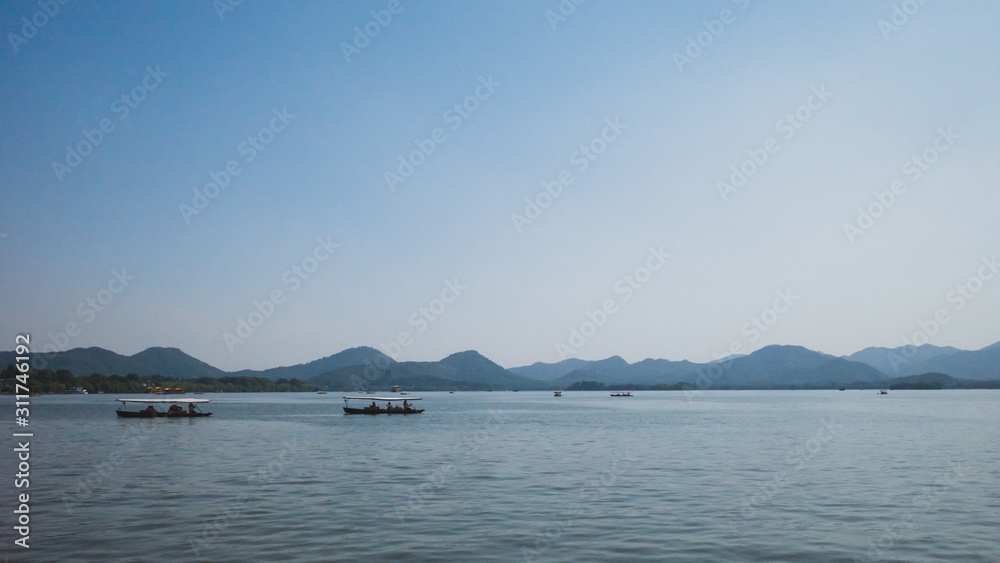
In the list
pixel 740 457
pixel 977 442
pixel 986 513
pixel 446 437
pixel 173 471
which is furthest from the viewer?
pixel 446 437

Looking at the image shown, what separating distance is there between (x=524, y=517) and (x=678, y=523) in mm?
5819

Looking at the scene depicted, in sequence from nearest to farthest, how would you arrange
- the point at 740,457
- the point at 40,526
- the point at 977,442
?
1. the point at 40,526
2. the point at 740,457
3. the point at 977,442

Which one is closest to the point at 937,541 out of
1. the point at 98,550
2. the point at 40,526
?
the point at 98,550

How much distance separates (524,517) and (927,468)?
2844 cm

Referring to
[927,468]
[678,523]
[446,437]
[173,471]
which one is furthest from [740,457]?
[173,471]

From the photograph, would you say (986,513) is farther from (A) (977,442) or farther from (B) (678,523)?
(A) (977,442)

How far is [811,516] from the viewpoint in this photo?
2634 centimetres

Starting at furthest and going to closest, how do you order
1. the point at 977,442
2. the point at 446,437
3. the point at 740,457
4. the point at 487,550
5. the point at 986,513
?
the point at 446,437, the point at 977,442, the point at 740,457, the point at 986,513, the point at 487,550

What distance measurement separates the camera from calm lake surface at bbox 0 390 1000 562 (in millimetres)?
21719

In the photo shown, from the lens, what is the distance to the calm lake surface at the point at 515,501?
21719 mm

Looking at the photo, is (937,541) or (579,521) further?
(579,521)

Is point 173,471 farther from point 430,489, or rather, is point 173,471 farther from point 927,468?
point 927,468

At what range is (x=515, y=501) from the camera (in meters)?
29.7

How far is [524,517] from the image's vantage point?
26266 mm
